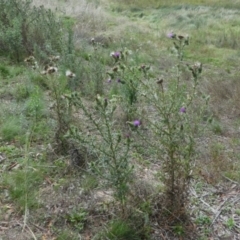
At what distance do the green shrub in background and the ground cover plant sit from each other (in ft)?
0.07

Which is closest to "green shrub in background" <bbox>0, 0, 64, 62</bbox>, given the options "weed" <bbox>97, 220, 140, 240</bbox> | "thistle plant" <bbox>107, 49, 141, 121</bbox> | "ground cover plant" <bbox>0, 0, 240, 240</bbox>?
"ground cover plant" <bbox>0, 0, 240, 240</bbox>

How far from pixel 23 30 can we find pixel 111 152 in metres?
4.22

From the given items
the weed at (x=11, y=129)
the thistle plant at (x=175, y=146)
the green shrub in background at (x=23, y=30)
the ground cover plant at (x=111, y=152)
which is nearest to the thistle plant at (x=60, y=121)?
the ground cover plant at (x=111, y=152)

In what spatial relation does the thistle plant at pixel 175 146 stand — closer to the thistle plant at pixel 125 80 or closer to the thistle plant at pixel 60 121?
the thistle plant at pixel 125 80

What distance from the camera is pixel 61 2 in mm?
11906

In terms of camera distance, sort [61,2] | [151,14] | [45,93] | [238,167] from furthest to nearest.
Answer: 1. [151,14]
2. [61,2]
3. [45,93]
4. [238,167]

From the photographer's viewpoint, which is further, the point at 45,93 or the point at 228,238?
the point at 45,93

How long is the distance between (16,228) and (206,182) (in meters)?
1.54

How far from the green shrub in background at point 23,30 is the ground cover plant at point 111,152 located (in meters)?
0.02

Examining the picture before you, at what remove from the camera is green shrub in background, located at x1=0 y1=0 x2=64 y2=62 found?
603 cm

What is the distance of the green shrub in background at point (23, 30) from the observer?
6027 millimetres

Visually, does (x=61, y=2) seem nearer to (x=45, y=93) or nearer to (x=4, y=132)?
(x=45, y=93)

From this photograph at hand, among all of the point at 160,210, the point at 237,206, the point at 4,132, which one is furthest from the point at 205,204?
the point at 4,132

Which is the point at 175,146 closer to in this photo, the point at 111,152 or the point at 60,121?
the point at 111,152
